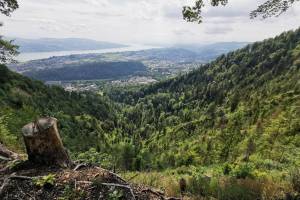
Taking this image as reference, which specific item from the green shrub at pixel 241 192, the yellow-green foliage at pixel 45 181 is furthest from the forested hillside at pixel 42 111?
the green shrub at pixel 241 192

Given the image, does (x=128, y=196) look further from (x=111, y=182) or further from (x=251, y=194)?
(x=251, y=194)

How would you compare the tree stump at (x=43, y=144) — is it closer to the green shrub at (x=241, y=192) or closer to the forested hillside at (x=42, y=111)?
the forested hillside at (x=42, y=111)

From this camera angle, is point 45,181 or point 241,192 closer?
point 45,181

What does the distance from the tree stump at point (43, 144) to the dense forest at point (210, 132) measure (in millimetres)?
1351

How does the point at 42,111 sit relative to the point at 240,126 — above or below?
above

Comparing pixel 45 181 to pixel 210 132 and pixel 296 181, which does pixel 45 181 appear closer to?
pixel 296 181

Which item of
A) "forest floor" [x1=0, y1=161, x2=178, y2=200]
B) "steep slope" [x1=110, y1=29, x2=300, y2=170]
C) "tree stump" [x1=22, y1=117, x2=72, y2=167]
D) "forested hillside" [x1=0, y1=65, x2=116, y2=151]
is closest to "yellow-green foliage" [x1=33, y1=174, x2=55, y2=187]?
"forest floor" [x1=0, y1=161, x2=178, y2=200]

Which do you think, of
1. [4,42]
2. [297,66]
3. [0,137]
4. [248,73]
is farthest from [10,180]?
[248,73]

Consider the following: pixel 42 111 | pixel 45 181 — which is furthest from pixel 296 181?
pixel 42 111

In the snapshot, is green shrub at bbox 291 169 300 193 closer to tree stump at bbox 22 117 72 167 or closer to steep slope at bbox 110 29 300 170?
tree stump at bbox 22 117 72 167

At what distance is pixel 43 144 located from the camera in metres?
6.96

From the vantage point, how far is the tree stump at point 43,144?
6.93m

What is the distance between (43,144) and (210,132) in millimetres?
103316

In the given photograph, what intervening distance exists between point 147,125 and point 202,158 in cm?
11060
